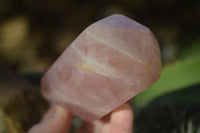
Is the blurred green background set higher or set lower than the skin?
lower

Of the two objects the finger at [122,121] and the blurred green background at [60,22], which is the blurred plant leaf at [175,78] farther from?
the blurred green background at [60,22]

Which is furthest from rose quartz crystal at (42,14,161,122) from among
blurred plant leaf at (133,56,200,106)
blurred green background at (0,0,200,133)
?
blurred green background at (0,0,200,133)

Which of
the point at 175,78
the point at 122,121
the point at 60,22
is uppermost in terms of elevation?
the point at 122,121

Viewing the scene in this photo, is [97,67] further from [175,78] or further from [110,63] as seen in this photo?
[175,78]

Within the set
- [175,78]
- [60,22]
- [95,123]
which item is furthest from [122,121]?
[60,22]

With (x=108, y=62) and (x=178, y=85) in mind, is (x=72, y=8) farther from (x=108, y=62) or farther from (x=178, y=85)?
(x=108, y=62)

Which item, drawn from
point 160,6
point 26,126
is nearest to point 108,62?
point 26,126

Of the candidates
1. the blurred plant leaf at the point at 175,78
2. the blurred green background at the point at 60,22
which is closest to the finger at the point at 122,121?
the blurred plant leaf at the point at 175,78

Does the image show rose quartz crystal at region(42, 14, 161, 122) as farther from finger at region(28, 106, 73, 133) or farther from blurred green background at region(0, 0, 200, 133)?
blurred green background at region(0, 0, 200, 133)
